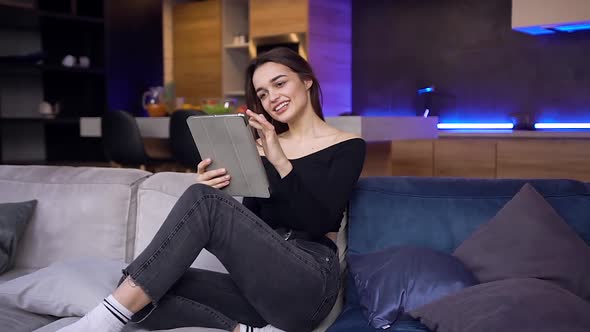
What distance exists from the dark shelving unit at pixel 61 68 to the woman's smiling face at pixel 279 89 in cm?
301

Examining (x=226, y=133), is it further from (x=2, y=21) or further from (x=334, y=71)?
(x=334, y=71)

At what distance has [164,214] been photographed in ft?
6.78

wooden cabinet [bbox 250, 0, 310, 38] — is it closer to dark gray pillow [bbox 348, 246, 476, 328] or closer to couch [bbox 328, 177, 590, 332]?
couch [bbox 328, 177, 590, 332]

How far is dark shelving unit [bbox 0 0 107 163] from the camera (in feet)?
14.3

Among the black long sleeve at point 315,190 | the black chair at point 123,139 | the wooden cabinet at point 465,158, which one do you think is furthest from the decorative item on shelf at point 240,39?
the black long sleeve at point 315,190

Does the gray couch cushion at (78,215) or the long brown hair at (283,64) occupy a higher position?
the long brown hair at (283,64)

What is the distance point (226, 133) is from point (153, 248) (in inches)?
14.4

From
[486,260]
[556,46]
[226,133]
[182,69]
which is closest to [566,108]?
[556,46]

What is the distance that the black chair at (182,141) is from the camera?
3.79m

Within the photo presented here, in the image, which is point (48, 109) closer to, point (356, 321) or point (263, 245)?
point (263, 245)

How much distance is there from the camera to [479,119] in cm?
495

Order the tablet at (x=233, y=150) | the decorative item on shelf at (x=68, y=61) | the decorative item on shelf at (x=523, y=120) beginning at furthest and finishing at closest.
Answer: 1. the decorative item on shelf at (x=68, y=61)
2. the decorative item on shelf at (x=523, y=120)
3. the tablet at (x=233, y=150)

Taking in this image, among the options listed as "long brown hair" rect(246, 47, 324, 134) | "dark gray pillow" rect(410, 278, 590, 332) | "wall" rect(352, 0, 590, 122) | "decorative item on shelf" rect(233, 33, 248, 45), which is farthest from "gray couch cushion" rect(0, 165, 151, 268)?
"decorative item on shelf" rect(233, 33, 248, 45)

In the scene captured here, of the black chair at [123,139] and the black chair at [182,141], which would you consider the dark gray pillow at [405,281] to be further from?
the black chair at [123,139]
